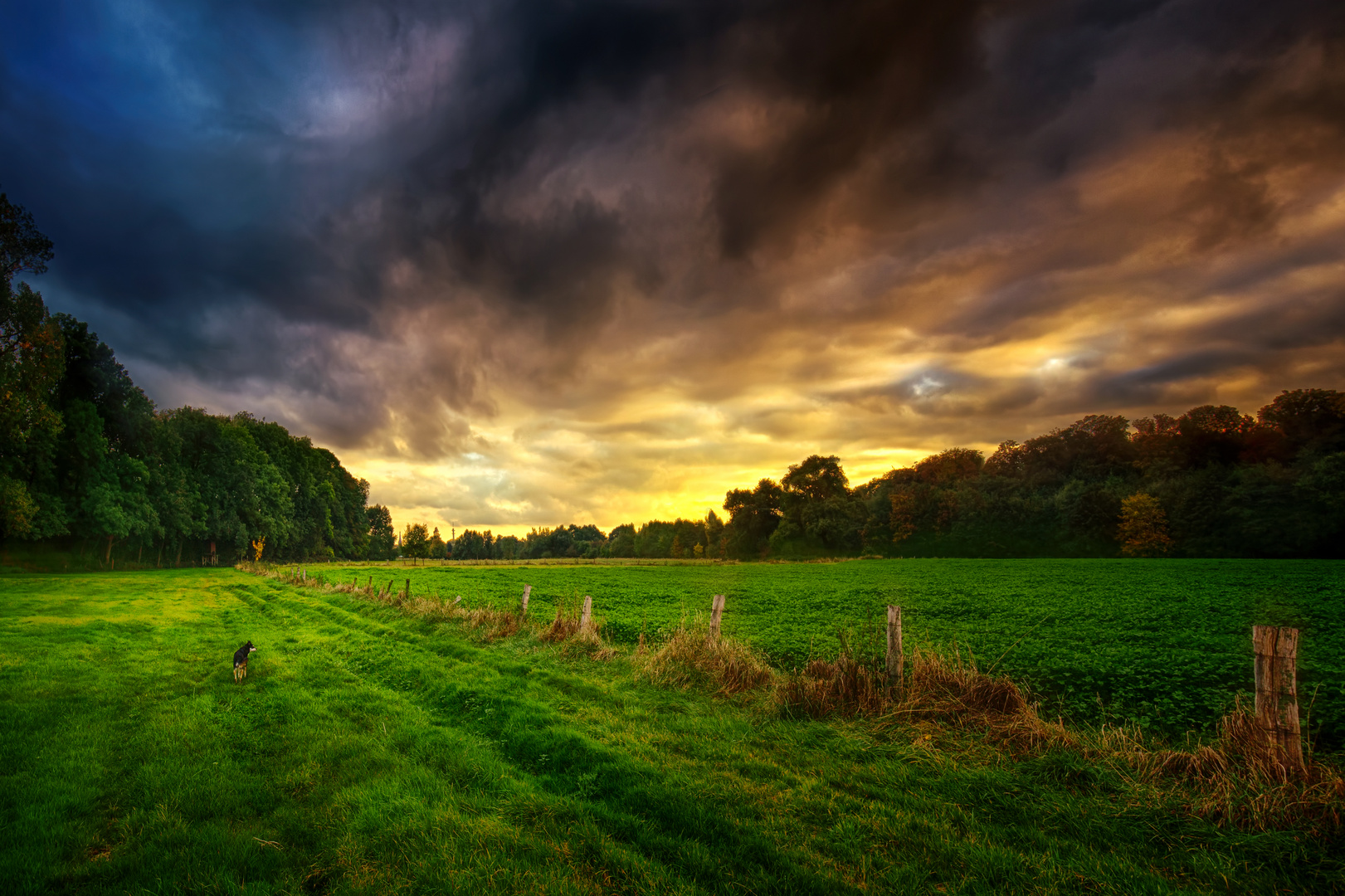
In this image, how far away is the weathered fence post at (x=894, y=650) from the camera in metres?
8.72

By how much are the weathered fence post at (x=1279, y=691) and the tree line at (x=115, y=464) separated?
54.1 m

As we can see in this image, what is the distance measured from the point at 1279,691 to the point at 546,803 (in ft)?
25.8

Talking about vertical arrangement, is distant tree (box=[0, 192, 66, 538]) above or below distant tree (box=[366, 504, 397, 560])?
above

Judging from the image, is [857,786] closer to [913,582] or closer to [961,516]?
[913,582]

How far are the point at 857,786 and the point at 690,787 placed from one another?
191 cm

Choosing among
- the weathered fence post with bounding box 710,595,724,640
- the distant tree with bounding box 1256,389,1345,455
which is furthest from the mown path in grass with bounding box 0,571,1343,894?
the distant tree with bounding box 1256,389,1345,455

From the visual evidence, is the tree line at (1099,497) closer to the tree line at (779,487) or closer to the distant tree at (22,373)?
the tree line at (779,487)

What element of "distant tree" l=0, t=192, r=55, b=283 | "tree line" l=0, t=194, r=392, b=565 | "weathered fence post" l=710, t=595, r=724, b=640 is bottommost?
"weathered fence post" l=710, t=595, r=724, b=640

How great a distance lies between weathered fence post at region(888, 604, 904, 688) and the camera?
8.72m

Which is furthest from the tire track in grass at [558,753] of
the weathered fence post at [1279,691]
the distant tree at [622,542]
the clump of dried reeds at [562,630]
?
the distant tree at [622,542]

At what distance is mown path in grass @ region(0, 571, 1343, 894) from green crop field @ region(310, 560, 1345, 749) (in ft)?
10.1

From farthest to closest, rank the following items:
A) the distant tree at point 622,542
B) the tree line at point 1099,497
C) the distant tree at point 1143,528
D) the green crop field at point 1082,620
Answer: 1. the distant tree at point 622,542
2. the distant tree at point 1143,528
3. the tree line at point 1099,497
4. the green crop field at point 1082,620

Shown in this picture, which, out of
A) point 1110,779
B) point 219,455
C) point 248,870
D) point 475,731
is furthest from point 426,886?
point 219,455

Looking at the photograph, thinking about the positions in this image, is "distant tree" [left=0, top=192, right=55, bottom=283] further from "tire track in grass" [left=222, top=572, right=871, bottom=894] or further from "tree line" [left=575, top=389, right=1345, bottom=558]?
"tree line" [left=575, top=389, right=1345, bottom=558]
